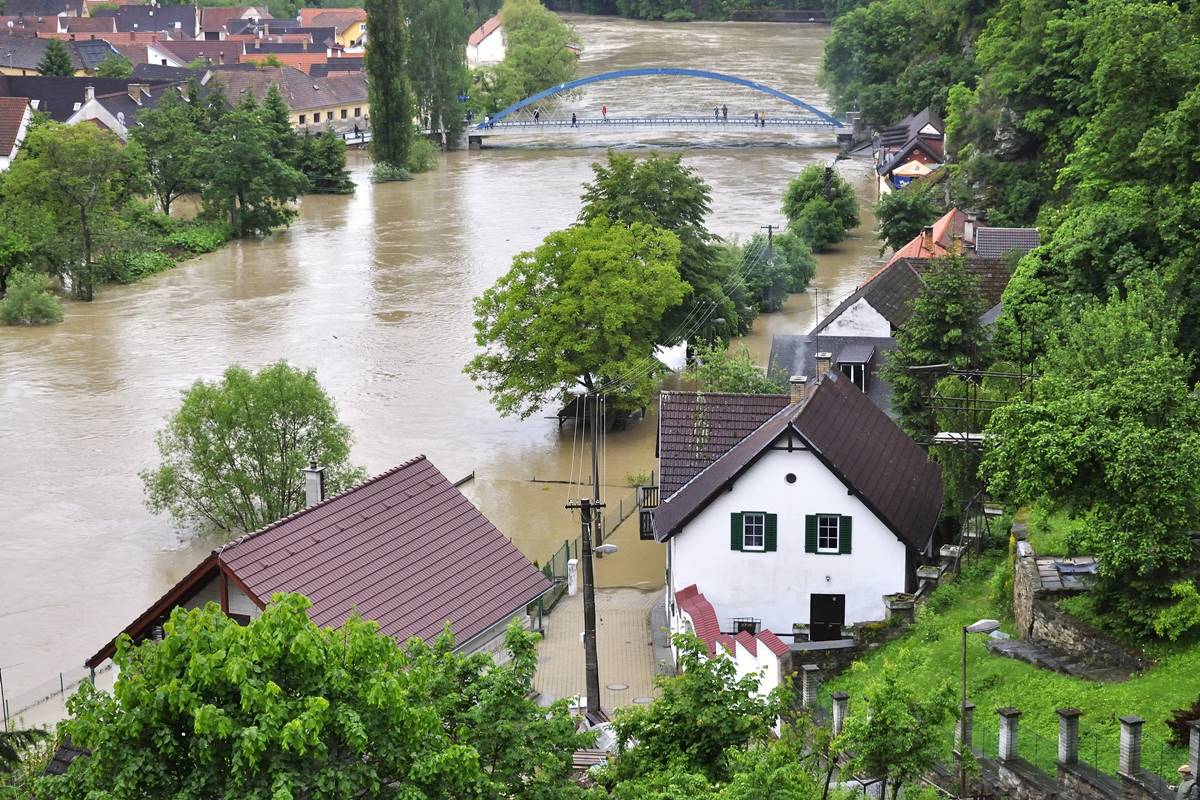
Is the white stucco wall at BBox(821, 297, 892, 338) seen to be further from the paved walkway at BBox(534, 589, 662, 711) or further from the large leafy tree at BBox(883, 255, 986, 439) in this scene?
the paved walkway at BBox(534, 589, 662, 711)

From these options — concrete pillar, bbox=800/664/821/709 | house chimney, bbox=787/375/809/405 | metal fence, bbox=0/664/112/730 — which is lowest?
metal fence, bbox=0/664/112/730

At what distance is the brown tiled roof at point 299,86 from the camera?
9600 cm

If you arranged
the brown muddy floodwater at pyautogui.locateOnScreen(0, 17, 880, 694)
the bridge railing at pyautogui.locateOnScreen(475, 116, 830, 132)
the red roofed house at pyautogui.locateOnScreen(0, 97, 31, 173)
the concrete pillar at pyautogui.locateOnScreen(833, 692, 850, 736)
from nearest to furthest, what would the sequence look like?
the concrete pillar at pyautogui.locateOnScreen(833, 692, 850, 736) < the brown muddy floodwater at pyautogui.locateOnScreen(0, 17, 880, 694) < the red roofed house at pyautogui.locateOnScreen(0, 97, 31, 173) < the bridge railing at pyautogui.locateOnScreen(475, 116, 830, 132)

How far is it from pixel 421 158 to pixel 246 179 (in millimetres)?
18834

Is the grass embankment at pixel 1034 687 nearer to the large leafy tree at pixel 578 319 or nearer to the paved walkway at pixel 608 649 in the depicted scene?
the paved walkway at pixel 608 649

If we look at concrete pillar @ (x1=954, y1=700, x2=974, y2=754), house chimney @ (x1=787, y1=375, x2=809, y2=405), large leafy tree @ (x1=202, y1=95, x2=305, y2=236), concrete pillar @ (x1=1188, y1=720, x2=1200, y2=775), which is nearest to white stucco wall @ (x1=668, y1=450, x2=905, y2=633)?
house chimney @ (x1=787, y1=375, x2=809, y2=405)

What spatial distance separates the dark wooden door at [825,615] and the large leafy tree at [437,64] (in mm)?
70551

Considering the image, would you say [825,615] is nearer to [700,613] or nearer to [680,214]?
[700,613]

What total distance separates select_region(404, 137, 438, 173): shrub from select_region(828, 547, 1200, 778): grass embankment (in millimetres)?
64507

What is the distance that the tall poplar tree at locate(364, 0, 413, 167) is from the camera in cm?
8375

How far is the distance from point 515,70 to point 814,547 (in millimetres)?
82735

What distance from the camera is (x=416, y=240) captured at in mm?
69312

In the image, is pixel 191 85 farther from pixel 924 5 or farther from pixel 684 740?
pixel 684 740

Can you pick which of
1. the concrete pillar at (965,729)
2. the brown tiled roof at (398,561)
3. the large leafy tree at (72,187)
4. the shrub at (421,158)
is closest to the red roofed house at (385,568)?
the brown tiled roof at (398,561)
